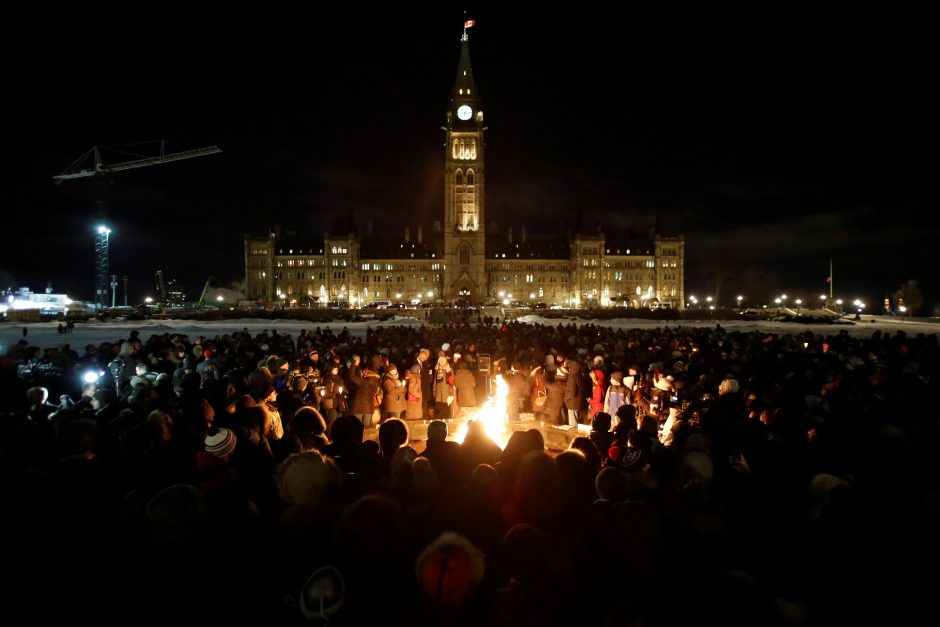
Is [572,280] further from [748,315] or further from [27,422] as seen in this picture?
[27,422]

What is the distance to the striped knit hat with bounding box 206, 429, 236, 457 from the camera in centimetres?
405

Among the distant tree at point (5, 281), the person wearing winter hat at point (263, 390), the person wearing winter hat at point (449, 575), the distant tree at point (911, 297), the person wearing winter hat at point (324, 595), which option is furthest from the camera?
the distant tree at point (5, 281)

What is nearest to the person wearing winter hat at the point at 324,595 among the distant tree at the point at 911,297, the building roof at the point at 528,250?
the building roof at the point at 528,250

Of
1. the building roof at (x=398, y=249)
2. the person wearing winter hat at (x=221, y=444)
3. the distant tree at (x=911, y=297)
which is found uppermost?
the building roof at (x=398, y=249)

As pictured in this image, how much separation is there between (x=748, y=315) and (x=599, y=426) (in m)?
46.2

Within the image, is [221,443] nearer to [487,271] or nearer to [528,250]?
[487,271]

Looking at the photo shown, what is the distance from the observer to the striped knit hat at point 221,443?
159 inches

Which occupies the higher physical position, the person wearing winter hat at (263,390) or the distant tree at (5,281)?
the distant tree at (5,281)

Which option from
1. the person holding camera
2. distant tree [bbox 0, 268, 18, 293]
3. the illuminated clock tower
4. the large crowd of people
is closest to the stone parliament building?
the illuminated clock tower

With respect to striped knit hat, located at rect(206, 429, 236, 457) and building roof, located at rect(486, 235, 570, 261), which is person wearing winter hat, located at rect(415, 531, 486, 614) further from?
building roof, located at rect(486, 235, 570, 261)

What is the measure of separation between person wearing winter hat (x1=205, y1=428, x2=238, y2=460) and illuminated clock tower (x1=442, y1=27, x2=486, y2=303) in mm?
80754

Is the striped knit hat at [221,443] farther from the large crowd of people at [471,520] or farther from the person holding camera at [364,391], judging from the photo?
the person holding camera at [364,391]

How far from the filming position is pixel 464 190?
283 feet

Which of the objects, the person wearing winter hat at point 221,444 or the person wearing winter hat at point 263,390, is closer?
the person wearing winter hat at point 221,444
